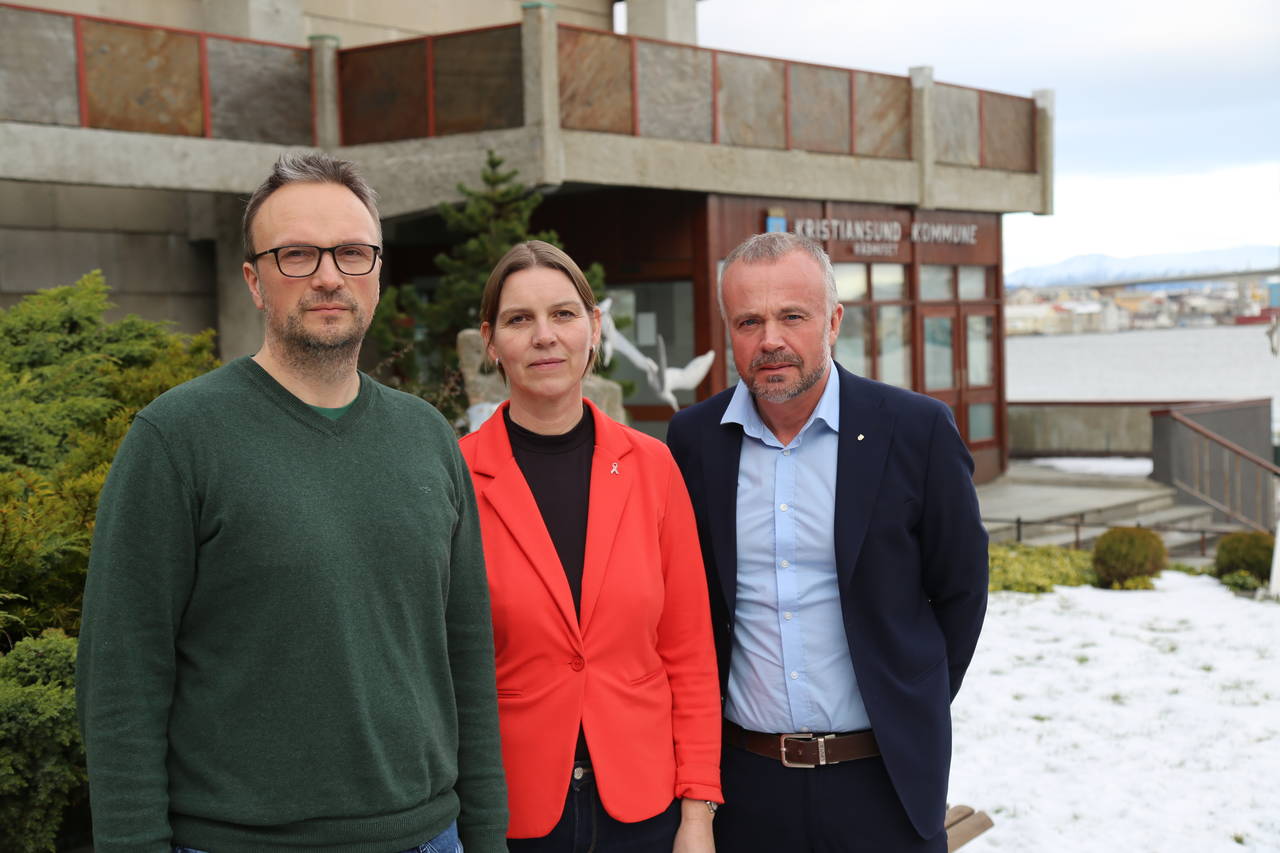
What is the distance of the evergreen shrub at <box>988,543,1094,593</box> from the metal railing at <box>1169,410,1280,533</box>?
643cm

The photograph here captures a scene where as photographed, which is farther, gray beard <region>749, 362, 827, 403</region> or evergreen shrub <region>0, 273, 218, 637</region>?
evergreen shrub <region>0, 273, 218, 637</region>

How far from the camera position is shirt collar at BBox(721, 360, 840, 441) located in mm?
3230

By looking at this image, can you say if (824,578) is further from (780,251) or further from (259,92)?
(259,92)

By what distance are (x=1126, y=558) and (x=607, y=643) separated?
9.91m

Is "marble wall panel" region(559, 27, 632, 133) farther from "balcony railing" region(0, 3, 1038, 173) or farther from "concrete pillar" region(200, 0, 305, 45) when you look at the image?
"concrete pillar" region(200, 0, 305, 45)

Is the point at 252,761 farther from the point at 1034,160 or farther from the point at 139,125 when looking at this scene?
the point at 1034,160

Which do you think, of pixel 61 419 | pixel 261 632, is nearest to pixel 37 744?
pixel 261 632

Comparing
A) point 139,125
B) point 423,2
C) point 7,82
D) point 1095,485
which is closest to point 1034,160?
point 1095,485

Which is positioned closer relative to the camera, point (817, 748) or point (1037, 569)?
point (817, 748)

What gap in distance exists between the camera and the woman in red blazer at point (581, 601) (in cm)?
281

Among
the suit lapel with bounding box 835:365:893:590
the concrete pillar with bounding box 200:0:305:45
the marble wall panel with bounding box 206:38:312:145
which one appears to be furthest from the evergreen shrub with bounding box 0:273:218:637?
the concrete pillar with bounding box 200:0:305:45

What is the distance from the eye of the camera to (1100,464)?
878 inches

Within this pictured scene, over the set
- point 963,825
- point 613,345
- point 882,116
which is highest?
point 882,116

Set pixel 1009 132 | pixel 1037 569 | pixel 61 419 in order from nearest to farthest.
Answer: pixel 61 419 < pixel 1037 569 < pixel 1009 132
